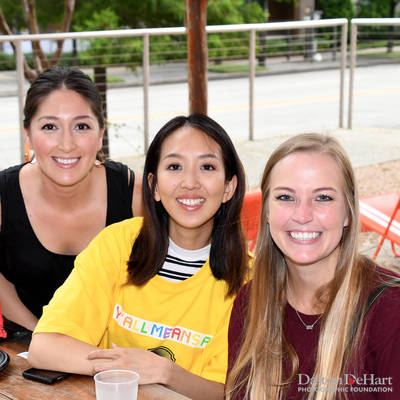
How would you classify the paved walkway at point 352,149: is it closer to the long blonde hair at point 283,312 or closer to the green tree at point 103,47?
the green tree at point 103,47

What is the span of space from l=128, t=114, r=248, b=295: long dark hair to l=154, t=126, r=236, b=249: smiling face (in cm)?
3

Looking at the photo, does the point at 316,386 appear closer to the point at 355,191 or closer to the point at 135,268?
the point at 355,191

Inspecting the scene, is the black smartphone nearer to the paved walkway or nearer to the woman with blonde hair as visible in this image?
the woman with blonde hair

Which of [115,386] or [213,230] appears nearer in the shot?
[115,386]

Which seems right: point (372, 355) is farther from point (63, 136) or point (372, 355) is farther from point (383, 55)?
point (383, 55)

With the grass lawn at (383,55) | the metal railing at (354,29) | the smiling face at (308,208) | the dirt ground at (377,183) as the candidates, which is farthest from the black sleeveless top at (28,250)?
the grass lawn at (383,55)

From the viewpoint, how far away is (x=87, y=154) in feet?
9.87

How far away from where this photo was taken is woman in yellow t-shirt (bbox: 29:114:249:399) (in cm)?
238

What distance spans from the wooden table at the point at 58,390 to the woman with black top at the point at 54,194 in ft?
2.68

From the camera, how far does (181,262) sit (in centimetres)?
256

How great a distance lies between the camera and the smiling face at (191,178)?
2.53 metres

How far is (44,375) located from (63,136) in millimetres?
1118

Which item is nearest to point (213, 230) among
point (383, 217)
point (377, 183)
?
point (383, 217)

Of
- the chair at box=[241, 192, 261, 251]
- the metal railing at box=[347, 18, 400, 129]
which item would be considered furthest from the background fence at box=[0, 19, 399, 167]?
the chair at box=[241, 192, 261, 251]
